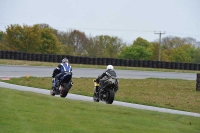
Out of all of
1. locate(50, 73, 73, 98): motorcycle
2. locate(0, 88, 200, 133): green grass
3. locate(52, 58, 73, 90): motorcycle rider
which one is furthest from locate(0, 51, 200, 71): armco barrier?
locate(0, 88, 200, 133): green grass

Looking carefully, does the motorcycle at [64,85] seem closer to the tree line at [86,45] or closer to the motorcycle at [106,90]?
the motorcycle at [106,90]

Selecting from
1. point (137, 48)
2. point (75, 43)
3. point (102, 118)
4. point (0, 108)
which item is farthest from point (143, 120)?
point (75, 43)

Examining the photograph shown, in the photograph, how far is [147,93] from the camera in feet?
77.2

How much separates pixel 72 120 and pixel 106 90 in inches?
287

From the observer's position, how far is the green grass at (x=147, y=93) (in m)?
19.7

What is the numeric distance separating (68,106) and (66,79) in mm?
5381

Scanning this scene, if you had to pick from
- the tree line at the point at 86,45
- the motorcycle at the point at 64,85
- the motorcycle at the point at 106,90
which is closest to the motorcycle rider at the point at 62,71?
the motorcycle at the point at 64,85

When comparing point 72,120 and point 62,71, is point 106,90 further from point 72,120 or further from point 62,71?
point 72,120

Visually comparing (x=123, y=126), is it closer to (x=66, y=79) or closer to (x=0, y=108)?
(x=0, y=108)

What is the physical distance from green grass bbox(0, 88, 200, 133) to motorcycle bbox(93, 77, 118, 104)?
13.2 feet

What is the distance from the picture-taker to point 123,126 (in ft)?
34.0

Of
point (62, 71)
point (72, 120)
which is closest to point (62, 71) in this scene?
point (62, 71)

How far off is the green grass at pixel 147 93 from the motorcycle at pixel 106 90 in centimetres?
188

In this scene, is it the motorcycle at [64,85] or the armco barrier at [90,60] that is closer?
the motorcycle at [64,85]
